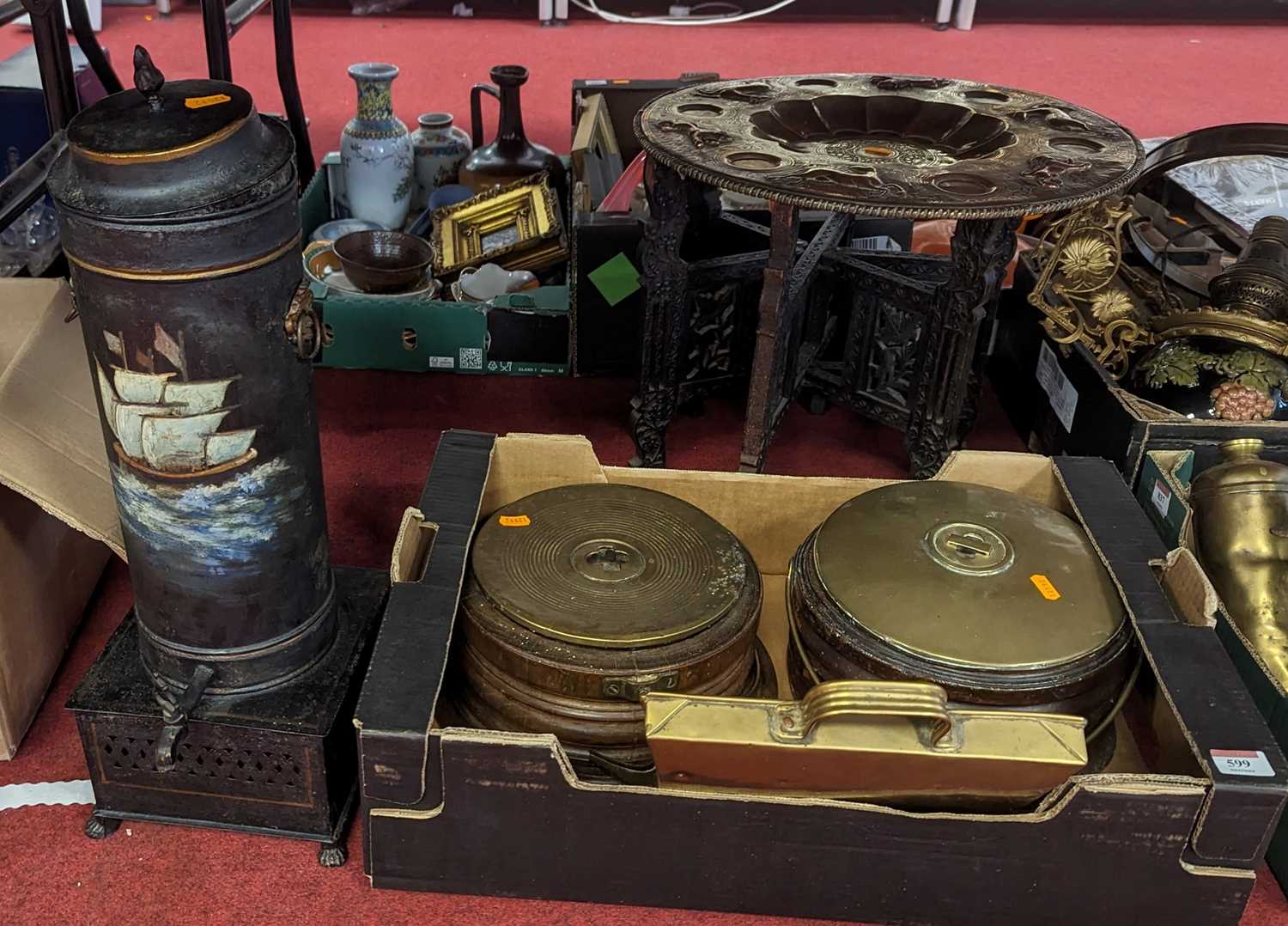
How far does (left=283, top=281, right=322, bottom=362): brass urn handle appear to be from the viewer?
1.49 metres

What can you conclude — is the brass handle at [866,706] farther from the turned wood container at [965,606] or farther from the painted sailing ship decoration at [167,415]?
the painted sailing ship decoration at [167,415]

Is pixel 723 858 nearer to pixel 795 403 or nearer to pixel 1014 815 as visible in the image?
pixel 1014 815

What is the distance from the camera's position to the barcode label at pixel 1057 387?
250cm

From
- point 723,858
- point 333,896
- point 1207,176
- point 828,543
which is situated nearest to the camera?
point 723,858

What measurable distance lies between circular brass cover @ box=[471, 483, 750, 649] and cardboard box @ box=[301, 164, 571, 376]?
105 centimetres

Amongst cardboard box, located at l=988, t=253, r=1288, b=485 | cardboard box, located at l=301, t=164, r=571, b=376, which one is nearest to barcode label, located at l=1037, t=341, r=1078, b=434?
cardboard box, located at l=988, t=253, r=1288, b=485

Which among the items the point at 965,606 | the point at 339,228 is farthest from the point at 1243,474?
the point at 339,228

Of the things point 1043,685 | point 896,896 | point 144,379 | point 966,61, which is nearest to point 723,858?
point 896,896

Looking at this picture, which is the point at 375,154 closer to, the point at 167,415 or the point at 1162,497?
the point at 167,415

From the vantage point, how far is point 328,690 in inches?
68.2

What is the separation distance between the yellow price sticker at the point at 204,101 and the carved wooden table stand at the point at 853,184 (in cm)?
89

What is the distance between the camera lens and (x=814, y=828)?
1.52 m

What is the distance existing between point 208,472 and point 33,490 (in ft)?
1.22

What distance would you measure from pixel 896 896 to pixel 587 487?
0.75 meters
